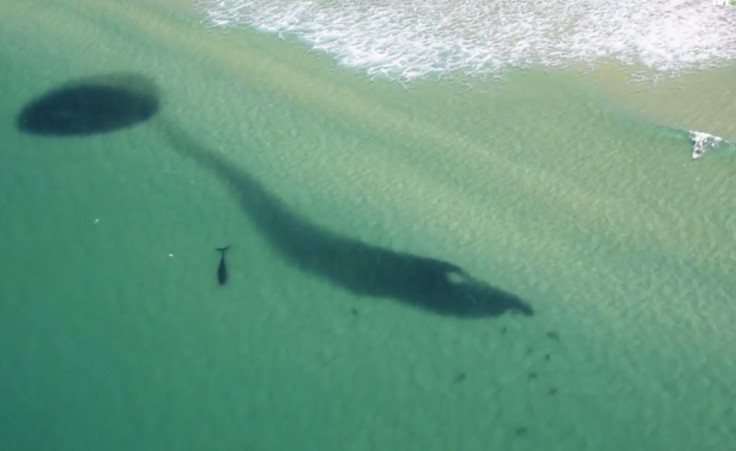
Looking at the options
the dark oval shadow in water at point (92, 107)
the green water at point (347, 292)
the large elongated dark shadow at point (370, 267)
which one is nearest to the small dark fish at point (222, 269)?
the green water at point (347, 292)

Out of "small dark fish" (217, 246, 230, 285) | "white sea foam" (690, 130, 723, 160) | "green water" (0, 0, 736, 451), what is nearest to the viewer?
"green water" (0, 0, 736, 451)

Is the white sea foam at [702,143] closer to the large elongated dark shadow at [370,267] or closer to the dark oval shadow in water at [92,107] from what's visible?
the large elongated dark shadow at [370,267]

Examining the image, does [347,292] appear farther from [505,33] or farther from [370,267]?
[505,33]

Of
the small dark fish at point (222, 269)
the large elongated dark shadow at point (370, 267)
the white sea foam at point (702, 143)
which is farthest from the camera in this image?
the white sea foam at point (702, 143)

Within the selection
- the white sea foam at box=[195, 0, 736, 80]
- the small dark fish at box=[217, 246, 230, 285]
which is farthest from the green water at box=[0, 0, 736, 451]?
the white sea foam at box=[195, 0, 736, 80]

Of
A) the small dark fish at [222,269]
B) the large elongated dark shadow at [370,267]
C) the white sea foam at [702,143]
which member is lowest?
the small dark fish at [222,269]

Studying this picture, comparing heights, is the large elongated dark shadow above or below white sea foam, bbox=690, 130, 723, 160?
below

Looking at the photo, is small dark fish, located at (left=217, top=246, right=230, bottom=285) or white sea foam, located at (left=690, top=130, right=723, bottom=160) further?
white sea foam, located at (left=690, top=130, right=723, bottom=160)

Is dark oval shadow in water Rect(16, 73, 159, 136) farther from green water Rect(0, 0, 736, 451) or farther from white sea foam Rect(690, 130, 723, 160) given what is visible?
white sea foam Rect(690, 130, 723, 160)
